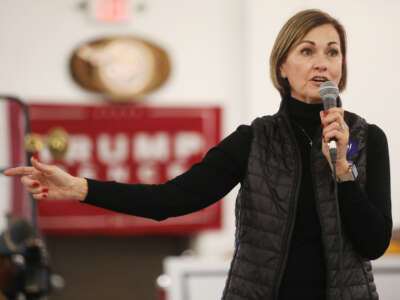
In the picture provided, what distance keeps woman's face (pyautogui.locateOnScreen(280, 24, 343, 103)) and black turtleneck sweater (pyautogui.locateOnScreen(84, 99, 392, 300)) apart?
0.05 m

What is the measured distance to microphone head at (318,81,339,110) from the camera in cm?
75

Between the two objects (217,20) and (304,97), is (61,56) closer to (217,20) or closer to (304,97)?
(217,20)

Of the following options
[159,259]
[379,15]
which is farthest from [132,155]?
[379,15]

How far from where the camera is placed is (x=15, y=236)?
2.04 meters

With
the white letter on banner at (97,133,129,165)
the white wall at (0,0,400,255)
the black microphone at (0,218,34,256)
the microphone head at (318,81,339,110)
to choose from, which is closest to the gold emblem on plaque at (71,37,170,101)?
the white wall at (0,0,400,255)

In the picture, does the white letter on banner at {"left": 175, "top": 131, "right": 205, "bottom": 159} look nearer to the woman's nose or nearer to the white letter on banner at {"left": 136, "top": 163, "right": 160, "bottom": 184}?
the white letter on banner at {"left": 136, "top": 163, "right": 160, "bottom": 184}

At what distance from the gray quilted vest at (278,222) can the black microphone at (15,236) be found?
1.43 m

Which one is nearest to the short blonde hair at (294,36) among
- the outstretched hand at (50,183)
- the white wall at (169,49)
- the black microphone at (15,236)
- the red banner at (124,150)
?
the outstretched hand at (50,183)

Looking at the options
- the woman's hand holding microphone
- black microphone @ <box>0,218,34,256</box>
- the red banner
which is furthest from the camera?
the red banner

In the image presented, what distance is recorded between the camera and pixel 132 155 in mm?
3354

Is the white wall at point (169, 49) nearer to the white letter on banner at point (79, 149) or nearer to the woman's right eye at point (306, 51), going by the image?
the white letter on banner at point (79, 149)

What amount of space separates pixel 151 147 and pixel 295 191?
2.62m

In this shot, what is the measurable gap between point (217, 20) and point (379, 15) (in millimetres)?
2625

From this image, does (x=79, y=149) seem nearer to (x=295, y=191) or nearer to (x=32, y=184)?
(x=32, y=184)
